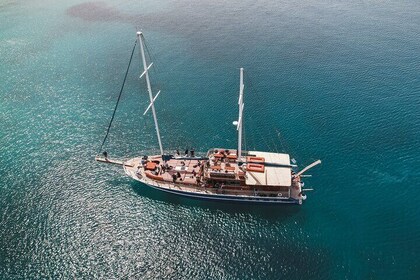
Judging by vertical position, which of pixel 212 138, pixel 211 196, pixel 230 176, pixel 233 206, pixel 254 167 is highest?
pixel 254 167

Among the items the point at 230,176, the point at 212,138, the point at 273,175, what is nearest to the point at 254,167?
the point at 273,175

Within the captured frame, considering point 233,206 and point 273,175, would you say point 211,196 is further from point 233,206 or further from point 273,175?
point 273,175

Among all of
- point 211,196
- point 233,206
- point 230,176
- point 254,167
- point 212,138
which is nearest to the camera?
point 230,176

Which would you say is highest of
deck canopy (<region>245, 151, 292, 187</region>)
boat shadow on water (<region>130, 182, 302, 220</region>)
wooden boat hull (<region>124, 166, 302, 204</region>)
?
deck canopy (<region>245, 151, 292, 187</region>)

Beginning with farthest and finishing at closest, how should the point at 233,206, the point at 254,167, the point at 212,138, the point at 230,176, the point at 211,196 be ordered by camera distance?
1. the point at 212,138
2. the point at 254,167
3. the point at 233,206
4. the point at 211,196
5. the point at 230,176

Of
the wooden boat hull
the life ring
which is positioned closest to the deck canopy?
the life ring

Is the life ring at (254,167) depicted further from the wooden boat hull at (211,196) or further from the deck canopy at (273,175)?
the wooden boat hull at (211,196)

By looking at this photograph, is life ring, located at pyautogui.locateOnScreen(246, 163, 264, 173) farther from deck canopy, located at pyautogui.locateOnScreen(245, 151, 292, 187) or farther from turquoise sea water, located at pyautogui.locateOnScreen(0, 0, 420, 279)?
turquoise sea water, located at pyautogui.locateOnScreen(0, 0, 420, 279)

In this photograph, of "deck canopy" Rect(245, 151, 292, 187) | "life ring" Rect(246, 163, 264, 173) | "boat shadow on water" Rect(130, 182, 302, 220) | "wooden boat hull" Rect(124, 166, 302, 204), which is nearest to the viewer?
"deck canopy" Rect(245, 151, 292, 187)
